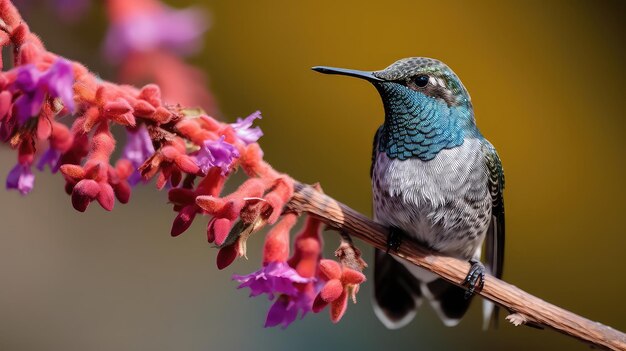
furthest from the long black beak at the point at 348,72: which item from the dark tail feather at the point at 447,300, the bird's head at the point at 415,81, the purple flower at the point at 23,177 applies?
the dark tail feather at the point at 447,300

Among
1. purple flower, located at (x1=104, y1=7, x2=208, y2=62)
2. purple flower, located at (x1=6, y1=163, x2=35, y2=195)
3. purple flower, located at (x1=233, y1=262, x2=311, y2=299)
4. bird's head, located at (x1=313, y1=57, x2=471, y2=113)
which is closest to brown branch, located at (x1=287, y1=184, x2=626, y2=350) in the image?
purple flower, located at (x1=233, y1=262, x2=311, y2=299)

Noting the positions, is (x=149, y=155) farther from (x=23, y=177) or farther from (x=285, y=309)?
(x=285, y=309)

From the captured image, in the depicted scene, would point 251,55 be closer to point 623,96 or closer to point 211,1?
point 211,1

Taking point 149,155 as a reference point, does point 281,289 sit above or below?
below

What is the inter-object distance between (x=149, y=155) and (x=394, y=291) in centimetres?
136

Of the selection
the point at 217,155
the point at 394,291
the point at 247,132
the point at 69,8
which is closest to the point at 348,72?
the point at 247,132

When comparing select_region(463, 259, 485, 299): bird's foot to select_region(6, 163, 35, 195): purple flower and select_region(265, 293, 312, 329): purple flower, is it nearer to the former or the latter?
select_region(265, 293, 312, 329): purple flower

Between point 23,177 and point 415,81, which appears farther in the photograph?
point 415,81

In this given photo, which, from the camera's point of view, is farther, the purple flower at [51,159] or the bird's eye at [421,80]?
the bird's eye at [421,80]

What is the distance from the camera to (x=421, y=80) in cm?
228

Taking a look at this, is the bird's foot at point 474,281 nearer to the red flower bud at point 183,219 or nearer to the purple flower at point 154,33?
the red flower bud at point 183,219

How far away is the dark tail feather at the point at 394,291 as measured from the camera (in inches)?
111

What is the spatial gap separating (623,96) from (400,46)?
1546 mm

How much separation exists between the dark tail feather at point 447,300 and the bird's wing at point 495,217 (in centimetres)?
12
